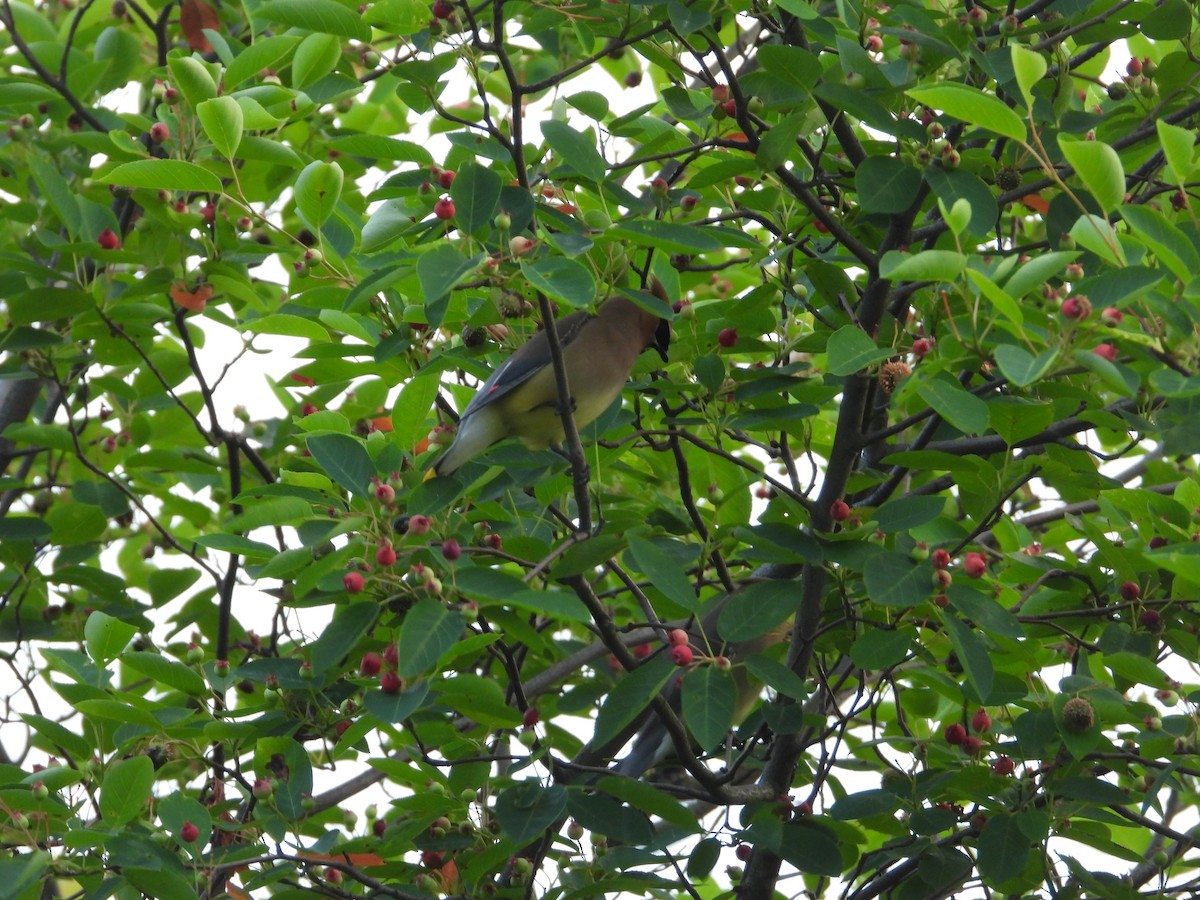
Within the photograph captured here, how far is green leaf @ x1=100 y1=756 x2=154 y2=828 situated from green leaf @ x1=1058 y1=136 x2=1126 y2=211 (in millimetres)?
2087

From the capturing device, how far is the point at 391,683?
107 inches

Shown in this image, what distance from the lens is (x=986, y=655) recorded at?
283 cm

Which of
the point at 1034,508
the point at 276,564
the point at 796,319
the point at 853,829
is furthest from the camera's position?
the point at 1034,508

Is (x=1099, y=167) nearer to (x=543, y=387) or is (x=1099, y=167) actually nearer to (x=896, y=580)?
(x=896, y=580)

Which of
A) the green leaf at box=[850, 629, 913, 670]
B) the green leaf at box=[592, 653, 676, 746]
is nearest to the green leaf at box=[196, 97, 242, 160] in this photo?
the green leaf at box=[592, 653, 676, 746]

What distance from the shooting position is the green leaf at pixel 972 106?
2.43m

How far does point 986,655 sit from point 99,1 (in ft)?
13.2

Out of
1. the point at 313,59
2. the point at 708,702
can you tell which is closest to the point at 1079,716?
the point at 708,702

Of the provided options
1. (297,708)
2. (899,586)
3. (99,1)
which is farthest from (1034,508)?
(99,1)

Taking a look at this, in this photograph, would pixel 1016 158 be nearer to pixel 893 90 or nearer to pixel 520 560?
pixel 893 90

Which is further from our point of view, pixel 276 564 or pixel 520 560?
pixel 520 560

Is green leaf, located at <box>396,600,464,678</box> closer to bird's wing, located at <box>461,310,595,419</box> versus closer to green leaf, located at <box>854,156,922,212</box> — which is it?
bird's wing, located at <box>461,310,595,419</box>

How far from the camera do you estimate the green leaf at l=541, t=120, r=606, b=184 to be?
2814 millimetres

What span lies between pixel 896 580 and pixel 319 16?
1.70m
